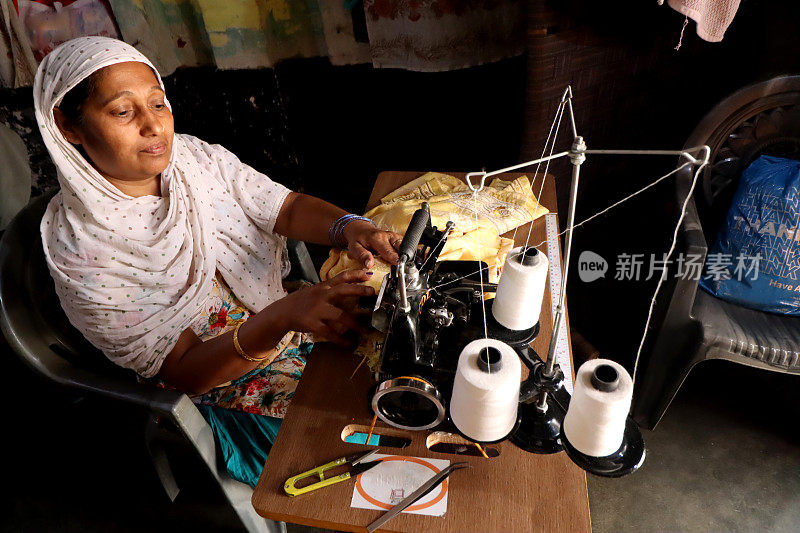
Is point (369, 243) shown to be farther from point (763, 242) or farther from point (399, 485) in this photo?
point (763, 242)

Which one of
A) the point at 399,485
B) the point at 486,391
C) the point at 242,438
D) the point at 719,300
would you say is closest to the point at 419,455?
the point at 399,485

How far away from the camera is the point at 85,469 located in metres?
2.21

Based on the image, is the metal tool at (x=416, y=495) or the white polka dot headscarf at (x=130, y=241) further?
the white polka dot headscarf at (x=130, y=241)

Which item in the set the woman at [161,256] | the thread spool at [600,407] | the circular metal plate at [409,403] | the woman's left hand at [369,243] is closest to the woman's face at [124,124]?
the woman at [161,256]

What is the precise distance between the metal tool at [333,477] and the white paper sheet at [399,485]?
0.01m

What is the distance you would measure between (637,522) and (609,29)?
189 cm

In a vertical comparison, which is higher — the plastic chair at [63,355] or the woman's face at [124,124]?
the woman's face at [124,124]

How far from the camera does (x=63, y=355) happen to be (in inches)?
56.5

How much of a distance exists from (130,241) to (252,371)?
50 cm

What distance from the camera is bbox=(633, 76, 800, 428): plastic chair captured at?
1712mm

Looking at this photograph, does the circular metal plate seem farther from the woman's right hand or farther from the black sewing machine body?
the woman's right hand

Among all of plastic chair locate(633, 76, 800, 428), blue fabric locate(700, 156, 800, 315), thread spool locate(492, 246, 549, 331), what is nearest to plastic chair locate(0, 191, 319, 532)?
thread spool locate(492, 246, 549, 331)

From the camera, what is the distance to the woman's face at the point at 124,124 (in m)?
1.25

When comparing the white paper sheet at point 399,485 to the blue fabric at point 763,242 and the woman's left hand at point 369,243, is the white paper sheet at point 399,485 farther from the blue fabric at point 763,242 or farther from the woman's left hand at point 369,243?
the blue fabric at point 763,242
